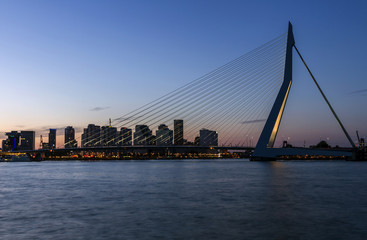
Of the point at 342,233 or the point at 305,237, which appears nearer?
the point at 305,237

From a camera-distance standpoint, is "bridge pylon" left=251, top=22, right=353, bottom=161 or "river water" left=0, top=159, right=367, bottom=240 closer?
"river water" left=0, top=159, right=367, bottom=240

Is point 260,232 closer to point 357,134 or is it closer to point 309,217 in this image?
point 309,217

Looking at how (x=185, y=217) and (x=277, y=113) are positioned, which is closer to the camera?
(x=185, y=217)

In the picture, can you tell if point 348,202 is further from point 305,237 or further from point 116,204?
point 116,204

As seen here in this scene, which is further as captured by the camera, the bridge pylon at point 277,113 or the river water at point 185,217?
the bridge pylon at point 277,113

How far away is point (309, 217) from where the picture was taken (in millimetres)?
12062

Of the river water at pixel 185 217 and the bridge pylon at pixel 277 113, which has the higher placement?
the bridge pylon at pixel 277 113

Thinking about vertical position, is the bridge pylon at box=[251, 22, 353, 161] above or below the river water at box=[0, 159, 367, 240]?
above

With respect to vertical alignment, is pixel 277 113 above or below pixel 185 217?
above

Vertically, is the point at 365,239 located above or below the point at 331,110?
below

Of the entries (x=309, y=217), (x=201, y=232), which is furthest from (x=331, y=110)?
(x=201, y=232)

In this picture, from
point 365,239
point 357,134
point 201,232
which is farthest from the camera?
point 357,134

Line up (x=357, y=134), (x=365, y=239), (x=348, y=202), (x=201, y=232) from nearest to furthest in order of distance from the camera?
(x=365, y=239)
(x=201, y=232)
(x=348, y=202)
(x=357, y=134)

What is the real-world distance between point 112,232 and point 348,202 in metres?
11.7
